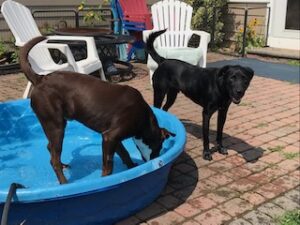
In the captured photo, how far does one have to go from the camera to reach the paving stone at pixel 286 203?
127 inches

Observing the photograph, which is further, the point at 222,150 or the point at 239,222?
the point at 222,150

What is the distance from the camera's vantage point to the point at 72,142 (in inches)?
177

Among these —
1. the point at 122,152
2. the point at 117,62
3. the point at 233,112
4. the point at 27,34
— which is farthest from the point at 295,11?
the point at 122,152

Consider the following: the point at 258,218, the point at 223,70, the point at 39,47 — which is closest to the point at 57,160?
the point at 258,218

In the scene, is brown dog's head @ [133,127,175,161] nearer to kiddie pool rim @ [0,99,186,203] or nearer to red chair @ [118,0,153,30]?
kiddie pool rim @ [0,99,186,203]

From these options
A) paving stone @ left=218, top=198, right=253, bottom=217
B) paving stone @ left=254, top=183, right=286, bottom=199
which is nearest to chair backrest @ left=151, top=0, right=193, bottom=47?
paving stone @ left=254, top=183, right=286, bottom=199

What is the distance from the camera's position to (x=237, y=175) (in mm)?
3760

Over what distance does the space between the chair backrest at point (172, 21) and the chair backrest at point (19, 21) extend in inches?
89.6

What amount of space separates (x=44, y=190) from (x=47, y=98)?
2.51ft

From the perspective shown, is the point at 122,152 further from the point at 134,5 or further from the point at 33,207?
the point at 134,5

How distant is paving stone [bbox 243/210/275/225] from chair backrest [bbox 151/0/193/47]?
15.6 feet

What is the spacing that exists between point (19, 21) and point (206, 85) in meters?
3.32

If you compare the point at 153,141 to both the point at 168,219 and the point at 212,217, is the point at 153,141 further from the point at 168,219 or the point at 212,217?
the point at 212,217

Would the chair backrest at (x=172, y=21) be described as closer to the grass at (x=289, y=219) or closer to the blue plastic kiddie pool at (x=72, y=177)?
the blue plastic kiddie pool at (x=72, y=177)
